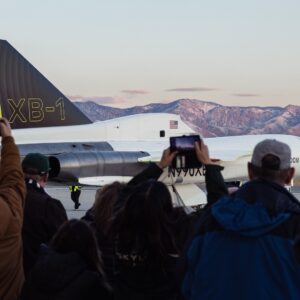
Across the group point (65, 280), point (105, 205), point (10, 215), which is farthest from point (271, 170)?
point (10, 215)

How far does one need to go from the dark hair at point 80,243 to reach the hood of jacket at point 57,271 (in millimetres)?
43

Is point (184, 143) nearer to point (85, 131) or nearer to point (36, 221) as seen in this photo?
point (36, 221)

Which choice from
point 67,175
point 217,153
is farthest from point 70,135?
point 217,153

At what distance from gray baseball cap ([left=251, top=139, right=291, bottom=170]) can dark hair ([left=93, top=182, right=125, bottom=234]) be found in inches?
49.3

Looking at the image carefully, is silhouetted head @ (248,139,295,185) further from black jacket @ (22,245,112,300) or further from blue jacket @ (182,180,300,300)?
black jacket @ (22,245,112,300)

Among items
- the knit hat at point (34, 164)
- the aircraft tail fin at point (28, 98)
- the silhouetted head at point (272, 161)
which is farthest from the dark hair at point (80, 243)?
the aircraft tail fin at point (28, 98)

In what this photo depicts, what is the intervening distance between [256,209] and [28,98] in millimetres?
16184

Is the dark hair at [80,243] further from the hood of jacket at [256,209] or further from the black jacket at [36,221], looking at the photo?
the black jacket at [36,221]

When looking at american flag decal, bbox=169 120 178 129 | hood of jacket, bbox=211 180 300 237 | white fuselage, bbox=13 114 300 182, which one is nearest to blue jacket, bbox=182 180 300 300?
hood of jacket, bbox=211 180 300 237

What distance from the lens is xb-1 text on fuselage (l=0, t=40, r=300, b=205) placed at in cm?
1652

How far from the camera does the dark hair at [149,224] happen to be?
333 centimetres

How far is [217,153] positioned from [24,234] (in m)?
13.6

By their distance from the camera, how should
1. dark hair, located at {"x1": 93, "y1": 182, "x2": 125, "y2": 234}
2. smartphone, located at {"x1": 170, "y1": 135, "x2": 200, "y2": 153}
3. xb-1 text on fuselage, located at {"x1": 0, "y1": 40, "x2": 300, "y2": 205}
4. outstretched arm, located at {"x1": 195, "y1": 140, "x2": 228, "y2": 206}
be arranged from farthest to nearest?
xb-1 text on fuselage, located at {"x1": 0, "y1": 40, "x2": 300, "y2": 205} → smartphone, located at {"x1": 170, "y1": 135, "x2": 200, "y2": 153} → dark hair, located at {"x1": 93, "y1": 182, "x2": 125, "y2": 234} → outstretched arm, located at {"x1": 195, "y1": 140, "x2": 228, "y2": 206}

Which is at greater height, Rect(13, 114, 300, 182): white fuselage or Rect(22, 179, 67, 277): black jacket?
Rect(22, 179, 67, 277): black jacket
